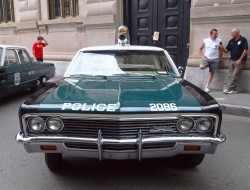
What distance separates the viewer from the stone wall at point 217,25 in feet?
26.5

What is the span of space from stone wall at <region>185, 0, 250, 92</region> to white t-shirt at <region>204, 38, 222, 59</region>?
1.28 ft

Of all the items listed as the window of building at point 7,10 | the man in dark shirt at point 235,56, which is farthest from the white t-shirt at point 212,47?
the window of building at point 7,10

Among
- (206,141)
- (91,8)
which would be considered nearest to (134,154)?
(206,141)

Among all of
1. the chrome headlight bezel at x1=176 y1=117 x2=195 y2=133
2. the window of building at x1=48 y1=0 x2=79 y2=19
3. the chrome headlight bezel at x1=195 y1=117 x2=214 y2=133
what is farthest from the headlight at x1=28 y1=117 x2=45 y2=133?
the window of building at x1=48 y1=0 x2=79 y2=19

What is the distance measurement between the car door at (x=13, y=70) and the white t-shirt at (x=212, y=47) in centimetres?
525

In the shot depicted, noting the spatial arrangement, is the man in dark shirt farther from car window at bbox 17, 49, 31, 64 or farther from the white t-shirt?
car window at bbox 17, 49, 31, 64

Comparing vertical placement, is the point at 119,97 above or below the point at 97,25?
below

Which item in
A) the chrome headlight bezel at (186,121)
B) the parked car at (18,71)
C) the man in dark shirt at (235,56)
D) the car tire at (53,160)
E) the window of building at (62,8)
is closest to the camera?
the chrome headlight bezel at (186,121)

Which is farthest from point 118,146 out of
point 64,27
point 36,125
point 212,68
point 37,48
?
point 64,27

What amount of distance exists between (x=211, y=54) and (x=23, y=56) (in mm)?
5402

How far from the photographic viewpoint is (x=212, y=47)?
825 centimetres

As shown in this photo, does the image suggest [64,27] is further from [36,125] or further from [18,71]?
[36,125]

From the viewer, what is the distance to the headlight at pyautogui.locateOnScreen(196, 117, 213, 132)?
295cm

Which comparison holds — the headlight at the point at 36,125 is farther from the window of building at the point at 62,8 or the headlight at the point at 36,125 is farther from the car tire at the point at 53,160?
the window of building at the point at 62,8
